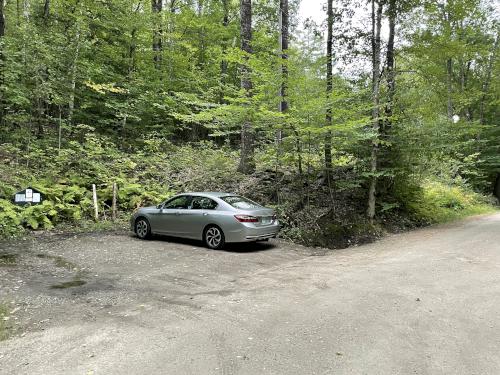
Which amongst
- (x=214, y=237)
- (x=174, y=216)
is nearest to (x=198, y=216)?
(x=214, y=237)

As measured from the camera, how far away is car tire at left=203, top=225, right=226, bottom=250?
982 centimetres

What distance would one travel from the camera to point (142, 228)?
11.2 metres

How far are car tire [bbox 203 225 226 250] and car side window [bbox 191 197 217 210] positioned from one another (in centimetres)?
53

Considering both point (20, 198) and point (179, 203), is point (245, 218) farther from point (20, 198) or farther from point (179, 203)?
point (20, 198)

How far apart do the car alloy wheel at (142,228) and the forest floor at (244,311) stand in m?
1.32

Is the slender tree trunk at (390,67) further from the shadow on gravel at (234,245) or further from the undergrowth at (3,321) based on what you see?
the undergrowth at (3,321)

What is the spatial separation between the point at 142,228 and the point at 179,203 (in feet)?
4.55

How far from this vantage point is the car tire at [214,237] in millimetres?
9820

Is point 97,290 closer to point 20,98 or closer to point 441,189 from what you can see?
point 20,98

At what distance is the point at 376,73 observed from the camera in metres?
13.3

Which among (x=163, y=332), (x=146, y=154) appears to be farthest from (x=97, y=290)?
(x=146, y=154)

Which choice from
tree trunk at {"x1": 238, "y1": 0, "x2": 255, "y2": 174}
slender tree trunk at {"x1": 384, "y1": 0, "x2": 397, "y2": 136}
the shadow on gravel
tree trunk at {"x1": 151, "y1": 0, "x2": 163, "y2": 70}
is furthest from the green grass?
tree trunk at {"x1": 151, "y1": 0, "x2": 163, "y2": 70}

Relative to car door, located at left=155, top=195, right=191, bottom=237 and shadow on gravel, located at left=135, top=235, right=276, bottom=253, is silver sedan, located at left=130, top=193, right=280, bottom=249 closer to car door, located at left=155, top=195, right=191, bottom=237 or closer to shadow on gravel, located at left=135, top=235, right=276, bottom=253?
car door, located at left=155, top=195, right=191, bottom=237

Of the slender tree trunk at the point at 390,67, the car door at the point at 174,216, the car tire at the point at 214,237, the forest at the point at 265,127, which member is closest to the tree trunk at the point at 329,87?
the forest at the point at 265,127
